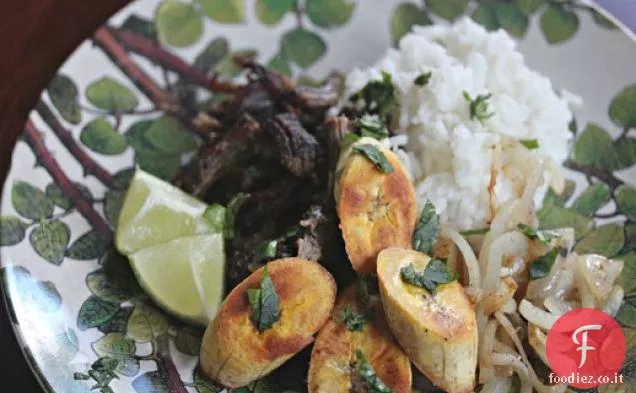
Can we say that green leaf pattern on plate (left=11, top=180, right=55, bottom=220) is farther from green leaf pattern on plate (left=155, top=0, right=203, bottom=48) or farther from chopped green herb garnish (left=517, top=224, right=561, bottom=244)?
chopped green herb garnish (left=517, top=224, right=561, bottom=244)

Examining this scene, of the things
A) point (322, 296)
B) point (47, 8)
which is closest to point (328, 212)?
point (322, 296)

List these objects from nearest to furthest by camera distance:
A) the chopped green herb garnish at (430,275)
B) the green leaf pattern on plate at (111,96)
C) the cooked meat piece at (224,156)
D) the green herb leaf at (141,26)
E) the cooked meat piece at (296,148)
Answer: the chopped green herb garnish at (430,275)
the cooked meat piece at (296,148)
the cooked meat piece at (224,156)
the green leaf pattern on plate at (111,96)
the green herb leaf at (141,26)

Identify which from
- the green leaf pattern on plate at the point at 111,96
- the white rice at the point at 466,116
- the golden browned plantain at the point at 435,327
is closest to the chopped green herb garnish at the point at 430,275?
the golden browned plantain at the point at 435,327

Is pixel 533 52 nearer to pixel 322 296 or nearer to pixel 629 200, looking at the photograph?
pixel 629 200

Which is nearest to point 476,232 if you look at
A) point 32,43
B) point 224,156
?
point 224,156

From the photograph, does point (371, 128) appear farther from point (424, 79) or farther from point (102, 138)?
point (102, 138)

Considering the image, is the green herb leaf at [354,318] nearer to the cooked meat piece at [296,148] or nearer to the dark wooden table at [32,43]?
the cooked meat piece at [296,148]

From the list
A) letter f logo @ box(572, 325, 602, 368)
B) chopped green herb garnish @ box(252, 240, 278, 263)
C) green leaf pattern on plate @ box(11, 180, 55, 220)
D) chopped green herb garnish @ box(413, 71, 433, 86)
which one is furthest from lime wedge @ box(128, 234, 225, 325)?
letter f logo @ box(572, 325, 602, 368)
